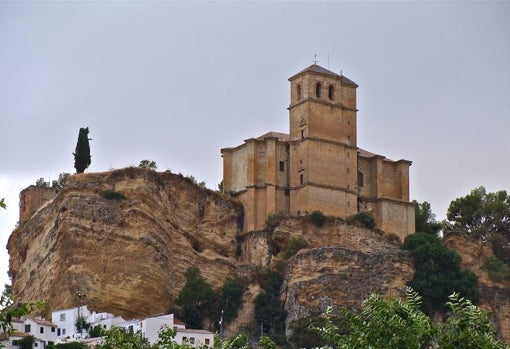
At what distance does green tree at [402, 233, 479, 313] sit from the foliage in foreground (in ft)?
145

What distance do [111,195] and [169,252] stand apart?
3.88m

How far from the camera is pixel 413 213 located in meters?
81.6

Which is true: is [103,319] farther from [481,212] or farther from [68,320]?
[481,212]

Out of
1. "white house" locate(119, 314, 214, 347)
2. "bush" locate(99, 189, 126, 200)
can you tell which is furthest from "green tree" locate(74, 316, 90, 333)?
"bush" locate(99, 189, 126, 200)

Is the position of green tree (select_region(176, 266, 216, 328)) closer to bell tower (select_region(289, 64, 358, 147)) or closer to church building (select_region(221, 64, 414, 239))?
church building (select_region(221, 64, 414, 239))

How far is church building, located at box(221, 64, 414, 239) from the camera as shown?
258ft

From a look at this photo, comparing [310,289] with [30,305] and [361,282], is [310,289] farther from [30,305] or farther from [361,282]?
[30,305]

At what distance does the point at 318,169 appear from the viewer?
78.9 meters

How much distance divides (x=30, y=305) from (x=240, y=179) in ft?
176

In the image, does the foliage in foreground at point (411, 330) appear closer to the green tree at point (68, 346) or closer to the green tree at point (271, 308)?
the green tree at point (68, 346)

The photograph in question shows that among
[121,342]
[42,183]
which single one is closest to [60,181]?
[42,183]

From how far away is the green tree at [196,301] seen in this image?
7375 centimetres

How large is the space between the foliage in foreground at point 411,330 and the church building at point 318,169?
47177mm

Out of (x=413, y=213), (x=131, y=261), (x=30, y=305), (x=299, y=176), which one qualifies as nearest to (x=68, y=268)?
(x=131, y=261)
